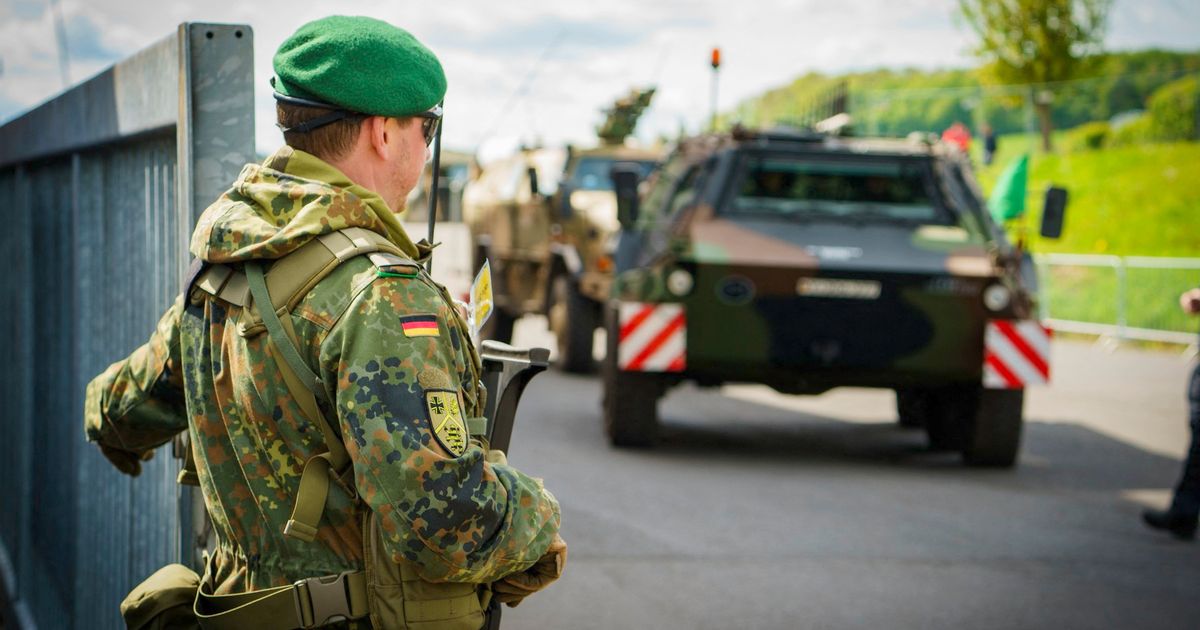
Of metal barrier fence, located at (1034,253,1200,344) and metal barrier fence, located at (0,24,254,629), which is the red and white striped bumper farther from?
metal barrier fence, located at (1034,253,1200,344)

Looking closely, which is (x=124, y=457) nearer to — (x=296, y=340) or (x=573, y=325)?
(x=296, y=340)

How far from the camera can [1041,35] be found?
3853 centimetres

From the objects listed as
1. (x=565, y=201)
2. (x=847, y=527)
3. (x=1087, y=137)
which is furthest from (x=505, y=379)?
(x=1087, y=137)

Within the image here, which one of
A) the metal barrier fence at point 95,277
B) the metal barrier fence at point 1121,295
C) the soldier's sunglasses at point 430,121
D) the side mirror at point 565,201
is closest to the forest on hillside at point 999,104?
the metal barrier fence at point 1121,295

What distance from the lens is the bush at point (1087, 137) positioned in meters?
31.7

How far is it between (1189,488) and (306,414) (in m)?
5.88

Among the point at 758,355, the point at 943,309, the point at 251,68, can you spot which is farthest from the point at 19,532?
the point at 943,309

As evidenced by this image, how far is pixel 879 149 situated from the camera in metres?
9.34

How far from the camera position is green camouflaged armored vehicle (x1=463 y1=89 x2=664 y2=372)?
40.8 feet

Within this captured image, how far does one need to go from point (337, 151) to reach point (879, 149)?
24.4 ft

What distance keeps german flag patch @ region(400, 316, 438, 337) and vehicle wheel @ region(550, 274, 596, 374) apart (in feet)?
33.9

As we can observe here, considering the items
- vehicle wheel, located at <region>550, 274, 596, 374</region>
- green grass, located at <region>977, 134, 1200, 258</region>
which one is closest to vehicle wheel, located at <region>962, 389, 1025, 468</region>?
vehicle wheel, located at <region>550, 274, 596, 374</region>

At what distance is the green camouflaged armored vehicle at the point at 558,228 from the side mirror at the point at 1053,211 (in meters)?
3.14

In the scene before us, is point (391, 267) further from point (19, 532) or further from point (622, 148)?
point (622, 148)
